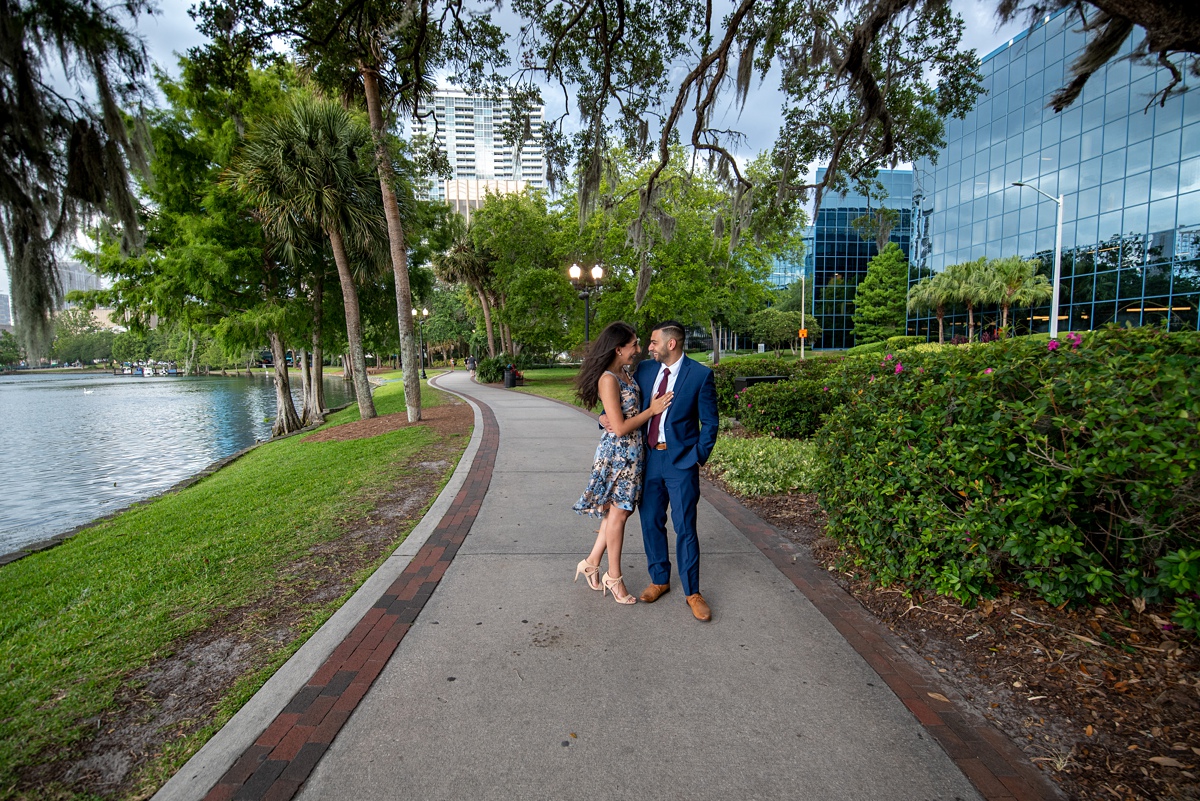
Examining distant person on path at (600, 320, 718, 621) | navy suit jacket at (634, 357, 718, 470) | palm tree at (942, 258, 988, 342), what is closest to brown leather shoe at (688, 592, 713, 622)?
distant person on path at (600, 320, 718, 621)

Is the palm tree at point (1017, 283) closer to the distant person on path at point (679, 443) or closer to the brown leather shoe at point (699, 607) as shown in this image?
the distant person on path at point (679, 443)

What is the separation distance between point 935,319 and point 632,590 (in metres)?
42.9

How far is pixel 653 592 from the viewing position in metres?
3.52

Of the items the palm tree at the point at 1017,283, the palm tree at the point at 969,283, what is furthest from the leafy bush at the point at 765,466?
the palm tree at the point at 969,283

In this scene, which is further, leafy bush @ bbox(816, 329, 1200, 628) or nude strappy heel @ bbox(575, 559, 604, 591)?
nude strappy heel @ bbox(575, 559, 604, 591)

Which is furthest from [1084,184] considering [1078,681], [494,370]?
[1078,681]

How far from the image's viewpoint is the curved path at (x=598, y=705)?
6.72 ft

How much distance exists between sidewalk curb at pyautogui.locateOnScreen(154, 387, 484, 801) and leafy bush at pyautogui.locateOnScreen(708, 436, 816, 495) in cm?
362

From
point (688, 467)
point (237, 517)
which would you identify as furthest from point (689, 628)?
point (237, 517)

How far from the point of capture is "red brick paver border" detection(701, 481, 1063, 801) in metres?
2.02

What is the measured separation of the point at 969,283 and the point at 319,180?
35521mm

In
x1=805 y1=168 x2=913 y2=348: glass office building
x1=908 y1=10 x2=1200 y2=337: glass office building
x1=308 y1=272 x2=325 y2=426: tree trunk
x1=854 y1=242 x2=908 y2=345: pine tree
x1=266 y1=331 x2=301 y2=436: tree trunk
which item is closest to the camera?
x1=308 y1=272 x2=325 y2=426: tree trunk

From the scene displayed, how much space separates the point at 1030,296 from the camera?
98.6 feet

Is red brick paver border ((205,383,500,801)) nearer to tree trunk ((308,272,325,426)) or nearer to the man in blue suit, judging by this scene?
the man in blue suit
